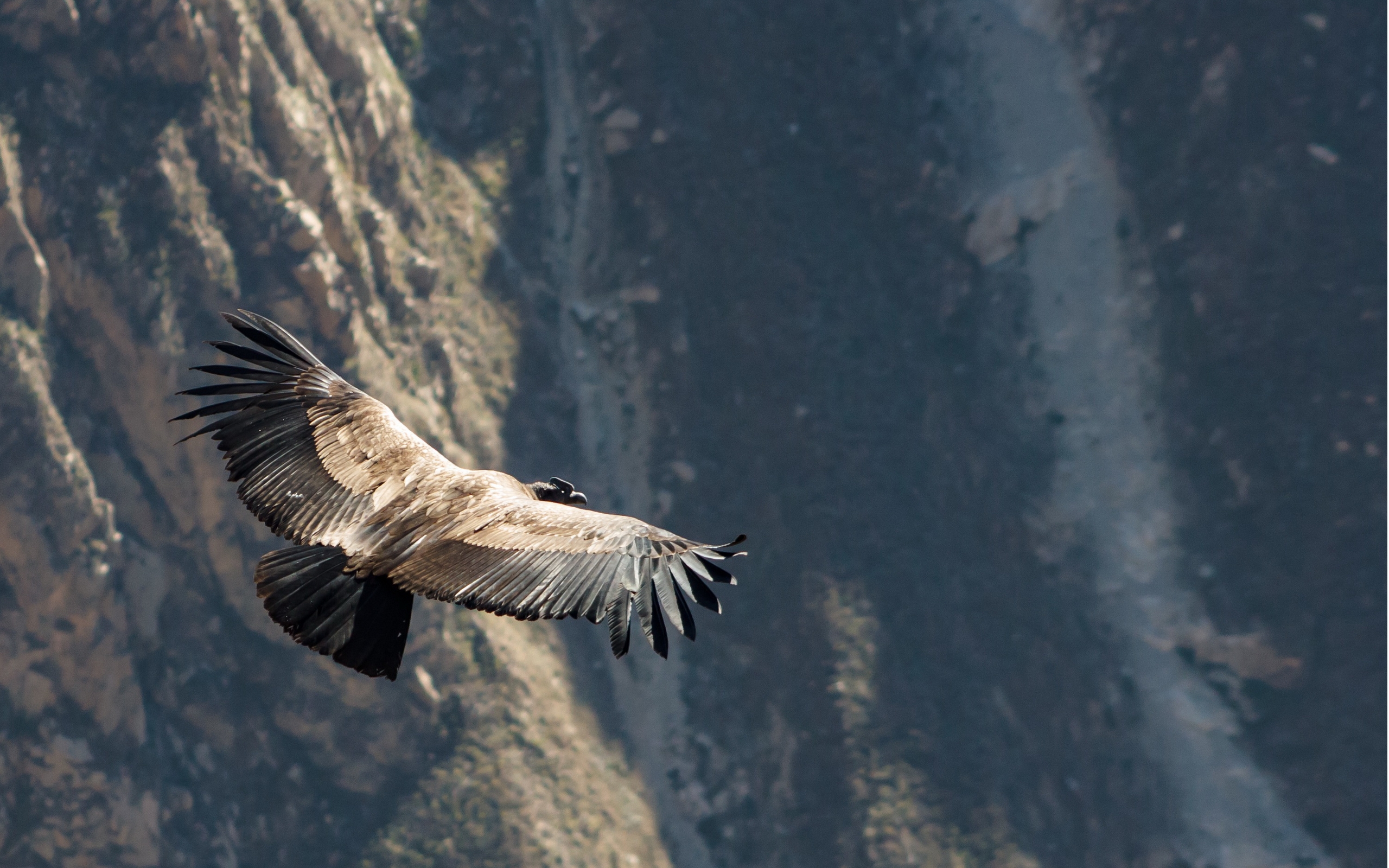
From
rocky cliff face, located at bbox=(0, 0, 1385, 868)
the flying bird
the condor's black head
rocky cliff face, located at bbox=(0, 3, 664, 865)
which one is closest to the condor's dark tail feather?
the flying bird

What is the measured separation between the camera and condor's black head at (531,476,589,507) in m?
16.9

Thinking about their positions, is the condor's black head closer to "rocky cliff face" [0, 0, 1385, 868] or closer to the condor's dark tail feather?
the condor's dark tail feather

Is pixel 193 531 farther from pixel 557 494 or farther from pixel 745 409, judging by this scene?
pixel 557 494

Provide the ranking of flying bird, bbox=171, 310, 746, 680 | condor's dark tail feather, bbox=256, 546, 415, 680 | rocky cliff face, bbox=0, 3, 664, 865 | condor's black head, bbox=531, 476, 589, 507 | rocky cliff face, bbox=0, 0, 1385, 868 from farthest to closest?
rocky cliff face, bbox=0, 0, 1385, 868
rocky cliff face, bbox=0, 3, 664, 865
condor's black head, bbox=531, 476, 589, 507
condor's dark tail feather, bbox=256, 546, 415, 680
flying bird, bbox=171, 310, 746, 680

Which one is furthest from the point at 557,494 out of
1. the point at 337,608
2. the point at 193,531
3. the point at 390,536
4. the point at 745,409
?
the point at 745,409

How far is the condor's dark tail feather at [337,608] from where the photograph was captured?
42.0ft

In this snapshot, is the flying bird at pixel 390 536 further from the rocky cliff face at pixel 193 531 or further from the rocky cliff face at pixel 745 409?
the rocky cliff face at pixel 745 409

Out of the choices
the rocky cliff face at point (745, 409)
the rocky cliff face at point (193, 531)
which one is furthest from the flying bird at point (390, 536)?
the rocky cliff face at point (745, 409)

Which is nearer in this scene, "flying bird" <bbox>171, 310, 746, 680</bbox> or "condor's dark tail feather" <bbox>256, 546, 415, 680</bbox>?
"flying bird" <bbox>171, 310, 746, 680</bbox>

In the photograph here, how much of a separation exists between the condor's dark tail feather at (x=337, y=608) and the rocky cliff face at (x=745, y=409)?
43.7 metres

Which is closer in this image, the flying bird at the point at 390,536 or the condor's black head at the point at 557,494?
the flying bird at the point at 390,536

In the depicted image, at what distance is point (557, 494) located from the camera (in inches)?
674

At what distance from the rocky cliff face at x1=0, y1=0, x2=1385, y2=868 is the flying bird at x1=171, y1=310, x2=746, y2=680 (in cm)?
4093

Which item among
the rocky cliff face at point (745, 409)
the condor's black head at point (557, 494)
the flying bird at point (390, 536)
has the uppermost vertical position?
the rocky cliff face at point (745, 409)
